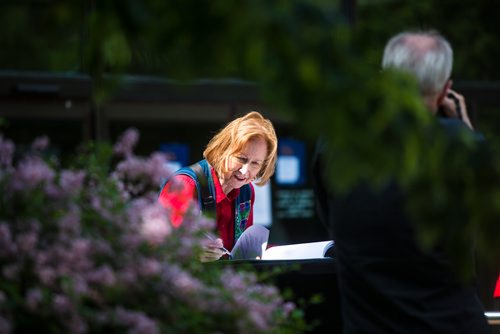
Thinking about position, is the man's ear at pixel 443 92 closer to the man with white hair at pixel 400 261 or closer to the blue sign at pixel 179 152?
the man with white hair at pixel 400 261

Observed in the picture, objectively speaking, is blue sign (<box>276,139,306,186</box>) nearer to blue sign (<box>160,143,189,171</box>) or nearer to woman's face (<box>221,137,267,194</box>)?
blue sign (<box>160,143,189,171</box>)

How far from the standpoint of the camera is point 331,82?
1656mm

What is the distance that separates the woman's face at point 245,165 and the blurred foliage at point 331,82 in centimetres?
261

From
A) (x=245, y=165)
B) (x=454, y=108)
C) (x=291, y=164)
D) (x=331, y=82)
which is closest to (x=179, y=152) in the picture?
(x=291, y=164)

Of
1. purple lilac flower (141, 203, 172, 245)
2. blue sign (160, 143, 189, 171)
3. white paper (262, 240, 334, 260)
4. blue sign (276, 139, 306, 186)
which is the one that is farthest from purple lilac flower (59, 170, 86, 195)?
blue sign (276, 139, 306, 186)

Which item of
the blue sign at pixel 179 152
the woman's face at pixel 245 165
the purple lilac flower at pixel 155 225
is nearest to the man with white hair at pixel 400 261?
the purple lilac flower at pixel 155 225

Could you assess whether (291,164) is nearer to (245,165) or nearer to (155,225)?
(245,165)

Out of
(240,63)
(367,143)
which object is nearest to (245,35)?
(240,63)

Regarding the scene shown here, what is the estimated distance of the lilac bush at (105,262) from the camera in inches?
85.7

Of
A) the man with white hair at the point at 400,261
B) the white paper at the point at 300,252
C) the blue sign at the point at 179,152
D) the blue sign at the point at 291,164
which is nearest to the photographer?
the man with white hair at the point at 400,261

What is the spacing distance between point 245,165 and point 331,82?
9.63ft

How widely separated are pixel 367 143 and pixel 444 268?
1.19 m

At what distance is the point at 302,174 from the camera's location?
8586mm

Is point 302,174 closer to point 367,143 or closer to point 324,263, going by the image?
point 324,263
